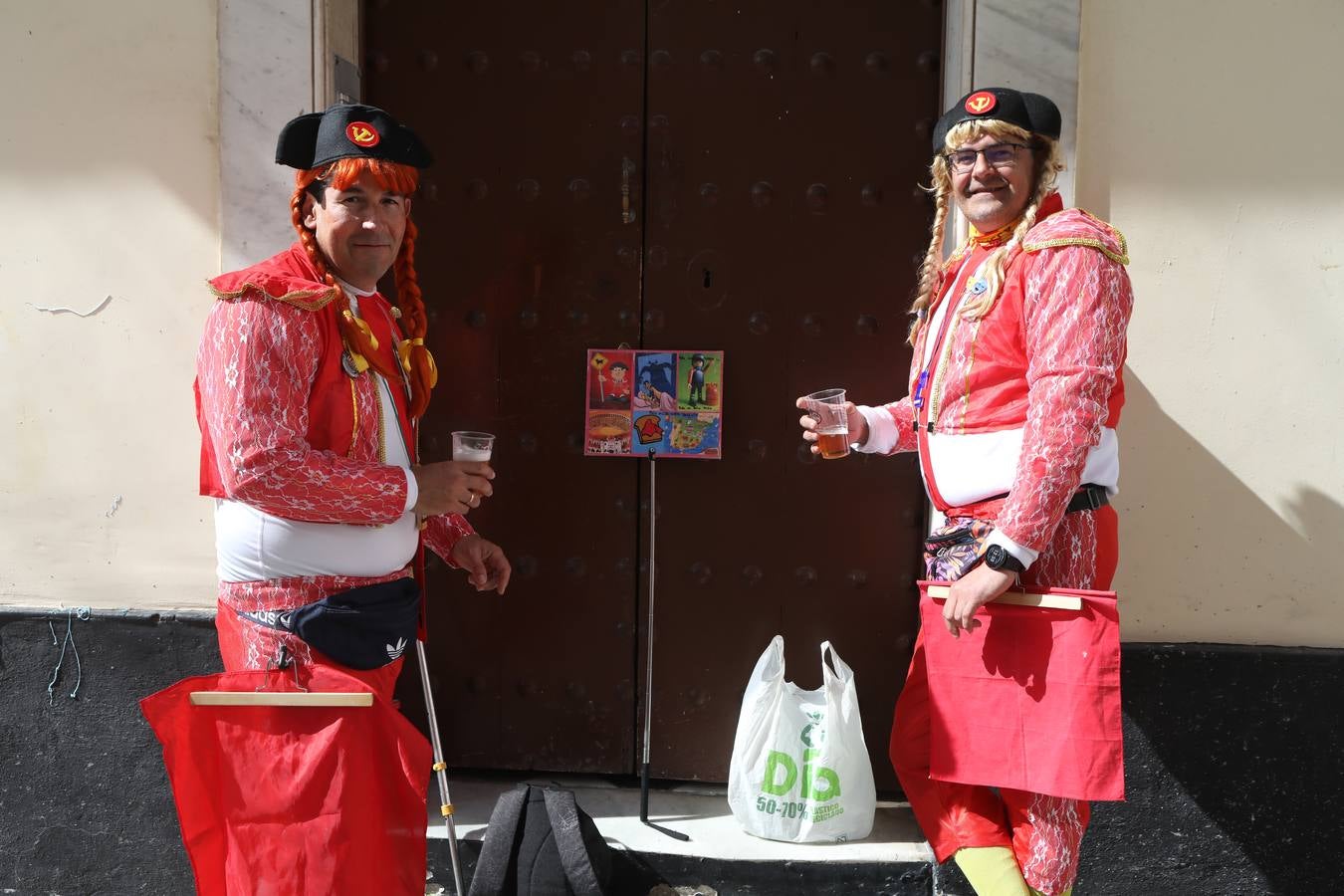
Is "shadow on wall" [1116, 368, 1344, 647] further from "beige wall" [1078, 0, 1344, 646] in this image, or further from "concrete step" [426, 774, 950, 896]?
"concrete step" [426, 774, 950, 896]

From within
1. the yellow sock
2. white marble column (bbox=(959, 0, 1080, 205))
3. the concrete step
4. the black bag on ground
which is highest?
white marble column (bbox=(959, 0, 1080, 205))

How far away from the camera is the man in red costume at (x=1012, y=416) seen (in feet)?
7.29

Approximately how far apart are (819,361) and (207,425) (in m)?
1.84

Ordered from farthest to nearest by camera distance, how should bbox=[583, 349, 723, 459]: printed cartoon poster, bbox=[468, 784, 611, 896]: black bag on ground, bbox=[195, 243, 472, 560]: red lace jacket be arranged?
bbox=[583, 349, 723, 459]: printed cartoon poster
bbox=[468, 784, 611, 896]: black bag on ground
bbox=[195, 243, 472, 560]: red lace jacket

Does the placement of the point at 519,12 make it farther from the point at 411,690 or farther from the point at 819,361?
the point at 411,690

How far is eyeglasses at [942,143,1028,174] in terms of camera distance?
2451 millimetres

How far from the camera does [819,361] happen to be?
137 inches

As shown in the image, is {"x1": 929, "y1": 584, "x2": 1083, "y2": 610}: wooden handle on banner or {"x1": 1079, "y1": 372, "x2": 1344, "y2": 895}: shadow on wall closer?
{"x1": 929, "y1": 584, "x2": 1083, "y2": 610}: wooden handle on banner

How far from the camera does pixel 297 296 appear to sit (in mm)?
2170

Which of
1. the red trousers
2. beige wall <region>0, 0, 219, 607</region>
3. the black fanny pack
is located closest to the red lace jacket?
the black fanny pack

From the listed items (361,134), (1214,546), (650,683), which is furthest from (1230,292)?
(361,134)

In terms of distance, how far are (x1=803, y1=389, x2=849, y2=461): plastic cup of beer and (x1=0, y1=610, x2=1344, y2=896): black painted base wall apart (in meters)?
1.09

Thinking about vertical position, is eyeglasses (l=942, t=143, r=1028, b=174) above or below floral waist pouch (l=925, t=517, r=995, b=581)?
above

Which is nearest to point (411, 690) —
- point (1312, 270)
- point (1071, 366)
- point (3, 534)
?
point (3, 534)
